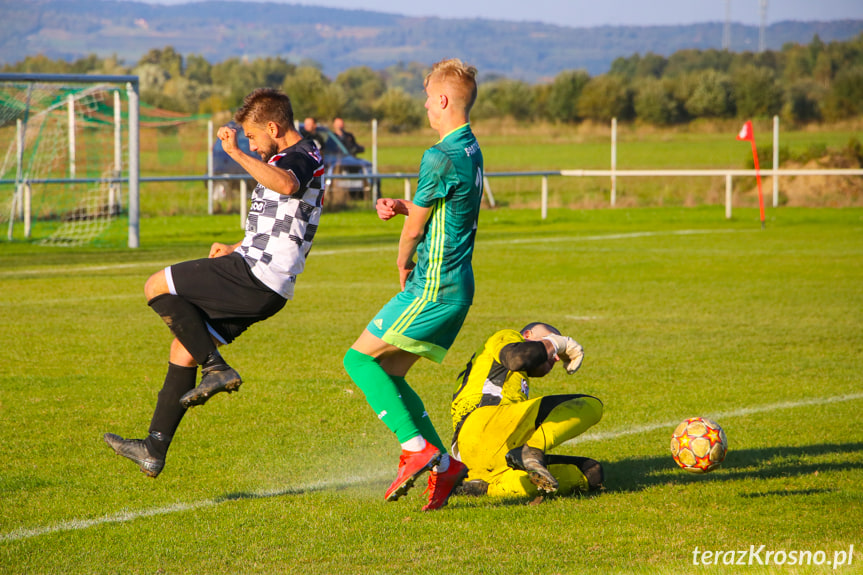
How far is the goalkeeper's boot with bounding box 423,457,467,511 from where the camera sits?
4.54 meters

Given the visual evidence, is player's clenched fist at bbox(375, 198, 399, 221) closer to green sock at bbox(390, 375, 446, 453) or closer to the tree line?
green sock at bbox(390, 375, 446, 453)

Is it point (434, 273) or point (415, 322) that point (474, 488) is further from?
point (434, 273)

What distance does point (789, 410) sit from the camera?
266 inches

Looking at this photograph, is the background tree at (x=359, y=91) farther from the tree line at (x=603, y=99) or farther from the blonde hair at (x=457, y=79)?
the blonde hair at (x=457, y=79)

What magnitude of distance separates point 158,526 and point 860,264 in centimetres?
1388

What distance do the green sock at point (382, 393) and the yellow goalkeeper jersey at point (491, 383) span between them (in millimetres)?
418

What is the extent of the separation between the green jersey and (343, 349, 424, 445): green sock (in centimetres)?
41

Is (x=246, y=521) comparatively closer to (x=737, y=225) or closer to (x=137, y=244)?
(x=137, y=244)

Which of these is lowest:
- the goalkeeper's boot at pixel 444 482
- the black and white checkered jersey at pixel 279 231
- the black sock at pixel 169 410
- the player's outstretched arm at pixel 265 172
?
the goalkeeper's boot at pixel 444 482

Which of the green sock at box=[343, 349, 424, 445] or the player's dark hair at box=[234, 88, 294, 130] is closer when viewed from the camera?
the green sock at box=[343, 349, 424, 445]

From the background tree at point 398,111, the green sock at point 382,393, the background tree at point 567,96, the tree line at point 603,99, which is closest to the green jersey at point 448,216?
the green sock at point 382,393

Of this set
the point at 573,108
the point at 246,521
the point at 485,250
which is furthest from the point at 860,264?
the point at 573,108

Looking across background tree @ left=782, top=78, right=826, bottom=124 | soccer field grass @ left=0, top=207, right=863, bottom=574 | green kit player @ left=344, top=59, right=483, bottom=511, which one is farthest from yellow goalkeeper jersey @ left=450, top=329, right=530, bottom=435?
background tree @ left=782, top=78, right=826, bottom=124

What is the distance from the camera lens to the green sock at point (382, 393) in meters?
4.56
